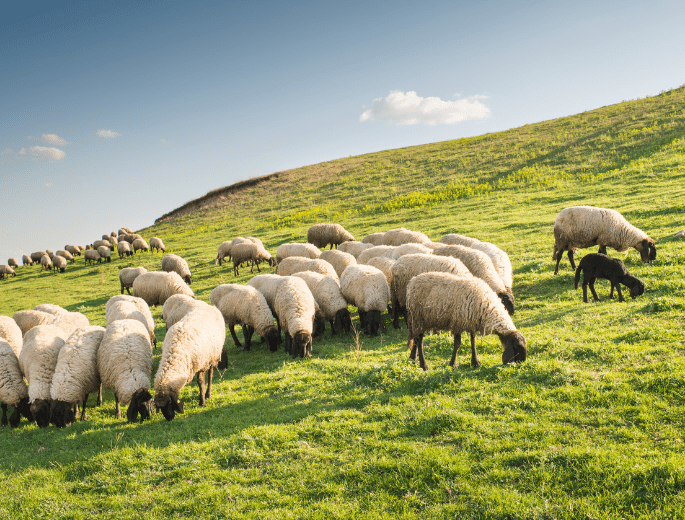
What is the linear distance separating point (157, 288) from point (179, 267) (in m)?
7.05

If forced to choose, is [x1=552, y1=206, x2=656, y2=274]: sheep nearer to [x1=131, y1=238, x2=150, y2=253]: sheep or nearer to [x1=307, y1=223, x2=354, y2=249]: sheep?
[x1=307, y1=223, x2=354, y2=249]: sheep

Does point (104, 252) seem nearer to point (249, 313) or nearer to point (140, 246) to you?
point (140, 246)

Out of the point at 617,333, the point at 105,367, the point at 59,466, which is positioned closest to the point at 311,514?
the point at 59,466

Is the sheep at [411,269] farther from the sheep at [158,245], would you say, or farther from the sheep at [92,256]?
the sheep at [92,256]

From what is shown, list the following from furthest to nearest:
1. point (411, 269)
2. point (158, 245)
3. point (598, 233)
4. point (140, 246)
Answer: point (140, 246)
point (158, 245)
point (598, 233)
point (411, 269)

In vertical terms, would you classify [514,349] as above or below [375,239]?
below

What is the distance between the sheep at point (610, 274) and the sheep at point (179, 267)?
20.1 m

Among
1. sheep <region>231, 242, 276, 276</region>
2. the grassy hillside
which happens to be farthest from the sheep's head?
sheep <region>231, 242, 276, 276</region>

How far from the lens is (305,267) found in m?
15.9

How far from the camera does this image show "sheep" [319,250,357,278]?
16.4m

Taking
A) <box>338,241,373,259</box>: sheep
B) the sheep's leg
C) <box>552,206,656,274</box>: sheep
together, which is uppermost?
<box>338,241,373,259</box>: sheep

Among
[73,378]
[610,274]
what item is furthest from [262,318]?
[610,274]

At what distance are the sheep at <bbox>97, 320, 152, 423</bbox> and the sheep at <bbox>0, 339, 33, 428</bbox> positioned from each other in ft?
6.75

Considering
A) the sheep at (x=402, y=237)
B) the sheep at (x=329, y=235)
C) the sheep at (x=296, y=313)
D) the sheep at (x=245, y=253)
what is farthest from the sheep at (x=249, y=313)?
the sheep at (x=329, y=235)
